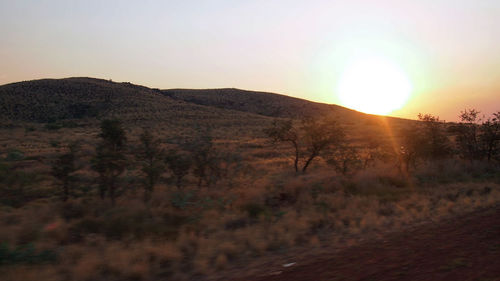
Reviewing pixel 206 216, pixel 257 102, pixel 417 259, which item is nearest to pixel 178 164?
pixel 206 216

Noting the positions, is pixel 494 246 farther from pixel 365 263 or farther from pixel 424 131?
pixel 424 131

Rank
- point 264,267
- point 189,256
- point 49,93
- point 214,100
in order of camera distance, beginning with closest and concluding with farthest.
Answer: point 264,267, point 189,256, point 49,93, point 214,100

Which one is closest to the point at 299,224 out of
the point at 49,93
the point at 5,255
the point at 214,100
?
the point at 5,255

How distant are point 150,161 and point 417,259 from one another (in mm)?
12754

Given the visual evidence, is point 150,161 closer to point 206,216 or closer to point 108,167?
point 108,167

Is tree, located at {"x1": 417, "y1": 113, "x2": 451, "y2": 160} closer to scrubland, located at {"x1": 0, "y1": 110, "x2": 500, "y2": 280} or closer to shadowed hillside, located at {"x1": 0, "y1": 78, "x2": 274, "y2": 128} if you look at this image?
scrubland, located at {"x1": 0, "y1": 110, "x2": 500, "y2": 280}

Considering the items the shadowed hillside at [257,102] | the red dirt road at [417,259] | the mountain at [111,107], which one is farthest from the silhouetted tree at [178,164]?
the shadowed hillside at [257,102]

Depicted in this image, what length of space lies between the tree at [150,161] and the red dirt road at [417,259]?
Answer: 8953 mm

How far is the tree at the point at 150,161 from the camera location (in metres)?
14.5

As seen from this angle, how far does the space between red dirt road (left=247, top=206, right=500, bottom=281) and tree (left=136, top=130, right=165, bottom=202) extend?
895cm

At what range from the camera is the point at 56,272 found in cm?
661

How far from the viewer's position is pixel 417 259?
22.7ft

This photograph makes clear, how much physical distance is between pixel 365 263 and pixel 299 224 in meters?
3.64

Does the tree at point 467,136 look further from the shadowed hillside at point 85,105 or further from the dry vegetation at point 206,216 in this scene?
the shadowed hillside at point 85,105
